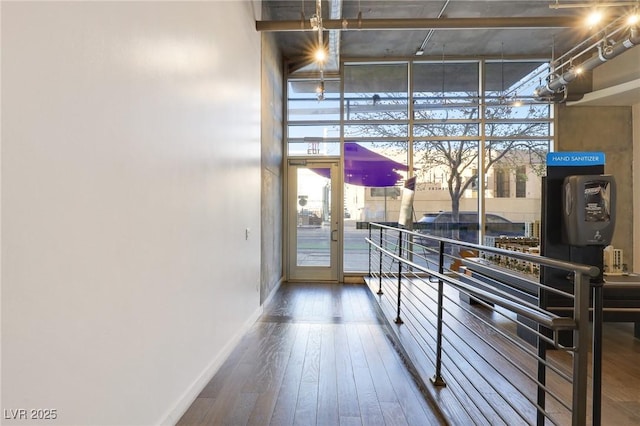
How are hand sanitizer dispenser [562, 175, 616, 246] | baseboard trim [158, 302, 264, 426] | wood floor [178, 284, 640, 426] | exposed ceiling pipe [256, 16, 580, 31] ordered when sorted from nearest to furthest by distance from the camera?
1. baseboard trim [158, 302, 264, 426]
2. wood floor [178, 284, 640, 426]
3. hand sanitizer dispenser [562, 175, 616, 246]
4. exposed ceiling pipe [256, 16, 580, 31]

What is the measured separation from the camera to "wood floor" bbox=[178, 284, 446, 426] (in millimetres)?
2100

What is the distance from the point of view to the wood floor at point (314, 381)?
2.10 metres

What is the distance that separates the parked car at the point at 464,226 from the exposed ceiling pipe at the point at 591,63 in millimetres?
2363

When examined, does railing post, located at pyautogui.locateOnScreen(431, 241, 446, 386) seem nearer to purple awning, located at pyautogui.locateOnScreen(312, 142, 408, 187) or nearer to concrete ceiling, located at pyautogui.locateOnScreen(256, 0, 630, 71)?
concrete ceiling, located at pyautogui.locateOnScreen(256, 0, 630, 71)

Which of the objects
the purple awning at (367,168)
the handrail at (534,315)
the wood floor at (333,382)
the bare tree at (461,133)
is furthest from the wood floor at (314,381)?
the bare tree at (461,133)

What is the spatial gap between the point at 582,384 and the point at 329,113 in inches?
231

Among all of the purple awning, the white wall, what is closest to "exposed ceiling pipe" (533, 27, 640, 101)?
the purple awning

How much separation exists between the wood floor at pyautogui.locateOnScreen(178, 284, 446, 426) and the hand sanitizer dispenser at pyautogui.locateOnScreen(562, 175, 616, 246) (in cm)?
195

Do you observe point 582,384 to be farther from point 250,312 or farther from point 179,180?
point 250,312

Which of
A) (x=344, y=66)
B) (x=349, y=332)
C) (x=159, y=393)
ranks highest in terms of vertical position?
(x=344, y=66)

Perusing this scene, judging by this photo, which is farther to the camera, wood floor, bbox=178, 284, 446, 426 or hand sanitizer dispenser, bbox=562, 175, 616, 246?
hand sanitizer dispenser, bbox=562, 175, 616, 246

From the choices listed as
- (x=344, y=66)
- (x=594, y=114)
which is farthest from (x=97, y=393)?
(x=594, y=114)

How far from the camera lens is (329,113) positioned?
6305mm

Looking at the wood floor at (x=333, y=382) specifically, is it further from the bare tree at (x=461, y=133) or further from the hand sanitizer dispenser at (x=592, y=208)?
the bare tree at (x=461, y=133)
